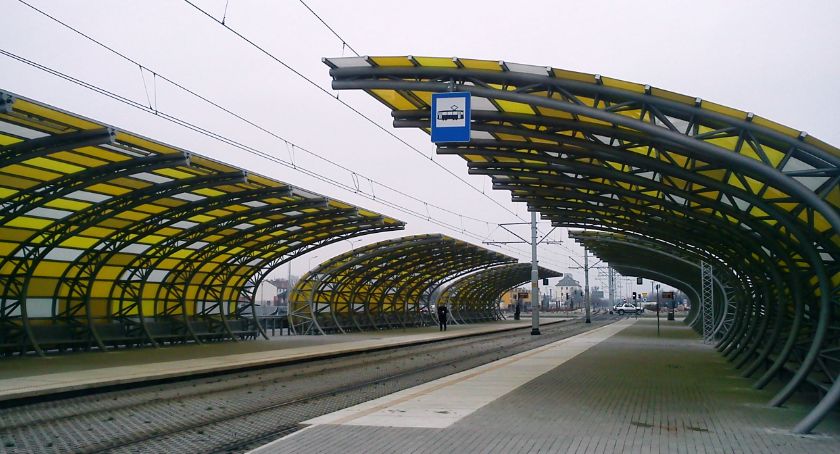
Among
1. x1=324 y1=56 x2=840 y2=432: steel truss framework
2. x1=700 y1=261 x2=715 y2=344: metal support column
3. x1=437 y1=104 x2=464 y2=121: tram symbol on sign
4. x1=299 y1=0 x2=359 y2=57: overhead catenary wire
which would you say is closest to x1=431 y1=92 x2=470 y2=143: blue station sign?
x1=437 y1=104 x2=464 y2=121: tram symbol on sign

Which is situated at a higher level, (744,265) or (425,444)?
(744,265)

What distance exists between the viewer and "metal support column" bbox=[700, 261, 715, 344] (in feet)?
110

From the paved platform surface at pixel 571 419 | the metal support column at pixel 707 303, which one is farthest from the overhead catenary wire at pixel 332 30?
the metal support column at pixel 707 303

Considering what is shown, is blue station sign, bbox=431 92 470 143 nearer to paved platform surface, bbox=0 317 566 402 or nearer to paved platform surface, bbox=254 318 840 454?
paved platform surface, bbox=254 318 840 454

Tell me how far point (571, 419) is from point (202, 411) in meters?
6.75

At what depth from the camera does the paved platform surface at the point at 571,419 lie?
950cm

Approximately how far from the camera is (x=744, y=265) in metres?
20.5

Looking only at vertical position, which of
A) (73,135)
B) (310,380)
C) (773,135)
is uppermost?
(73,135)

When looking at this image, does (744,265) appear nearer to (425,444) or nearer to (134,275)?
(425,444)

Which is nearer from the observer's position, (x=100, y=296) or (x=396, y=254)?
(x=100, y=296)

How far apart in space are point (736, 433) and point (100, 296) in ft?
79.7

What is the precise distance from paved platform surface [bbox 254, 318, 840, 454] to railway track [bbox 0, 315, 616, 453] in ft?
3.58

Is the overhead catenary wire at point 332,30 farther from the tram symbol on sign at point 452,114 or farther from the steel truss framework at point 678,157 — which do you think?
the tram symbol on sign at point 452,114

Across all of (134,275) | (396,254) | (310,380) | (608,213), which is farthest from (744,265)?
(396,254)
